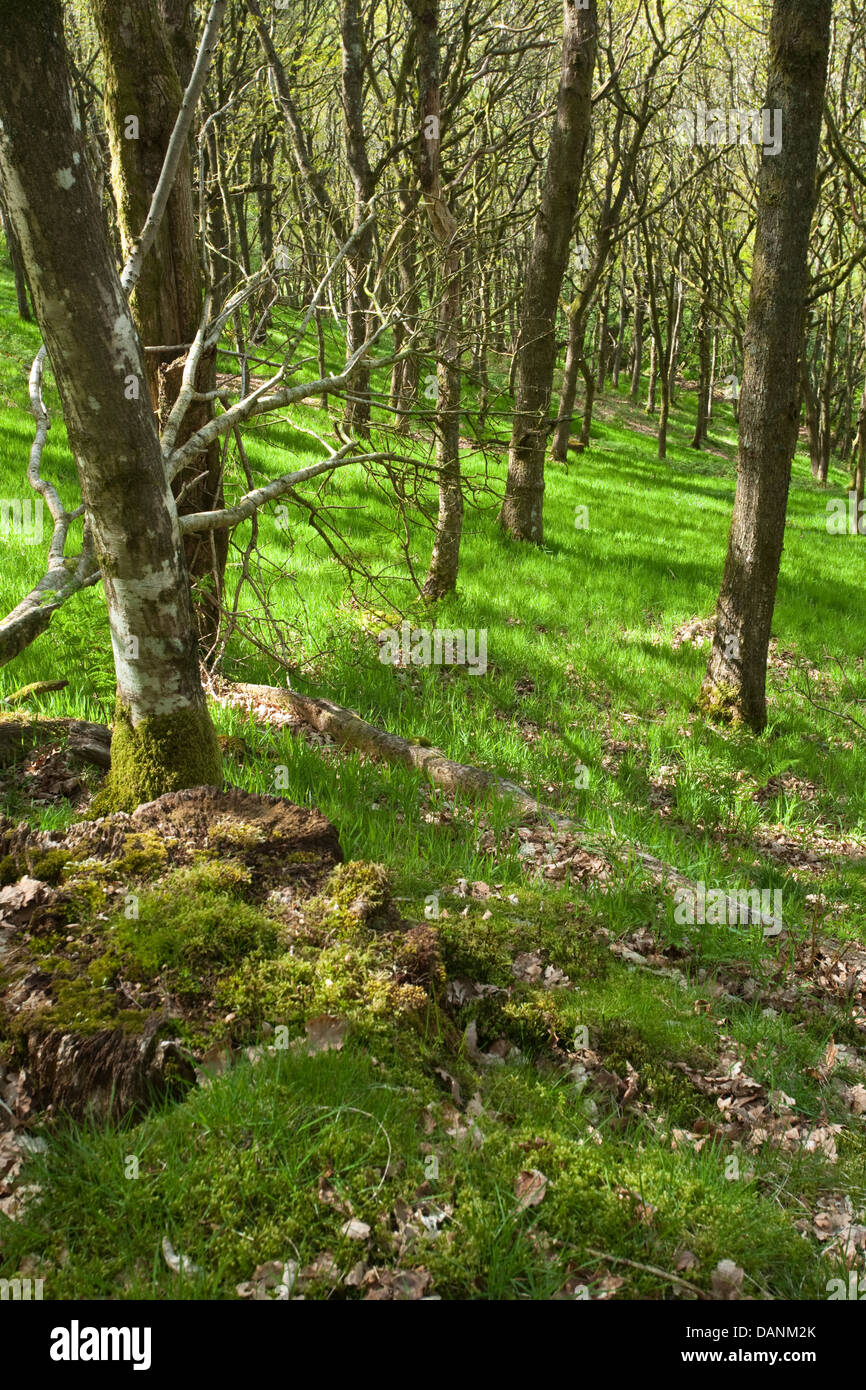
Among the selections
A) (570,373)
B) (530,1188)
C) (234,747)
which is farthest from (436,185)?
(570,373)

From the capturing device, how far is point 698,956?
4152 millimetres

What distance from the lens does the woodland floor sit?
7.34 ft

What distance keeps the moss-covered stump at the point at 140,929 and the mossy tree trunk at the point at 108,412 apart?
1.06 ft

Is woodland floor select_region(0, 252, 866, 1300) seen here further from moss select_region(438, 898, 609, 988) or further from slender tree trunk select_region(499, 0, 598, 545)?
slender tree trunk select_region(499, 0, 598, 545)

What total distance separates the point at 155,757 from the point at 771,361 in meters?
5.63

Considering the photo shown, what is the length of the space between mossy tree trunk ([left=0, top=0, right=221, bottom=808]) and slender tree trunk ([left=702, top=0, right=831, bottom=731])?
4898 millimetres

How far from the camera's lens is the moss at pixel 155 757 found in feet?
12.1

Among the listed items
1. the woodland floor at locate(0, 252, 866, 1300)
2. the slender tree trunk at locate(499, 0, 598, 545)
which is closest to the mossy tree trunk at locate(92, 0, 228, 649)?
the woodland floor at locate(0, 252, 866, 1300)

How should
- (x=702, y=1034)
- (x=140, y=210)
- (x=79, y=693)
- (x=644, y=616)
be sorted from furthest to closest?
(x=644, y=616) < (x=79, y=693) < (x=140, y=210) < (x=702, y=1034)

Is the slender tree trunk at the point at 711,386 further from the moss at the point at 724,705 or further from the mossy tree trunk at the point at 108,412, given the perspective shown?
the mossy tree trunk at the point at 108,412

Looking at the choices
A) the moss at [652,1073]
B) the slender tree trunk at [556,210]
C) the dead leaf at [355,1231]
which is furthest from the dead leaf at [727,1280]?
the slender tree trunk at [556,210]
